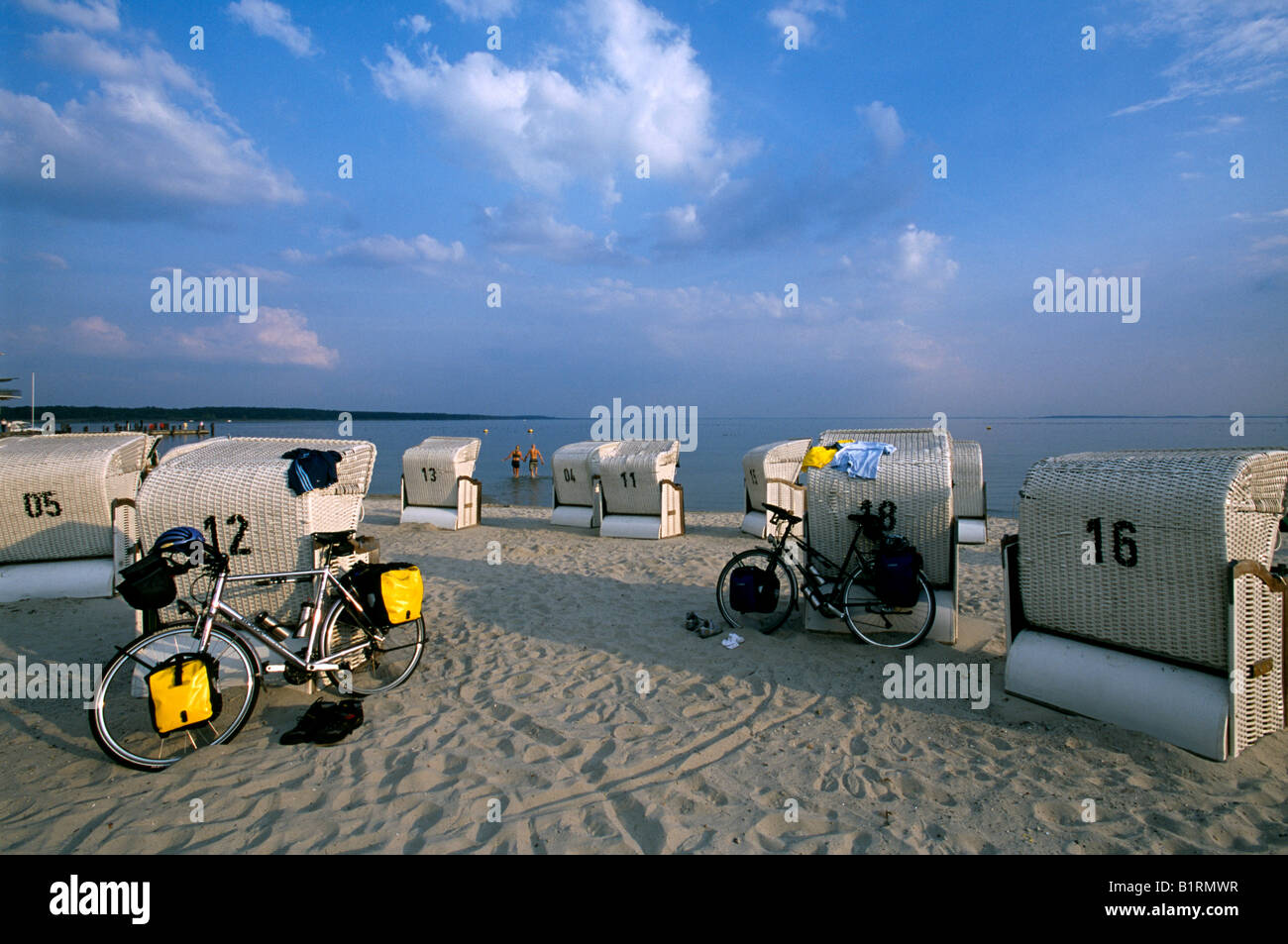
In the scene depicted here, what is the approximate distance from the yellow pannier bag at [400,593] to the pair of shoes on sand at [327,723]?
2.29 ft

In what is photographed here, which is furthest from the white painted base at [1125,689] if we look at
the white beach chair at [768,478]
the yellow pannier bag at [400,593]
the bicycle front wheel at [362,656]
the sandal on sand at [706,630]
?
the white beach chair at [768,478]

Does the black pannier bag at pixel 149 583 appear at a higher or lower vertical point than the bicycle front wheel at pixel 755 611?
higher

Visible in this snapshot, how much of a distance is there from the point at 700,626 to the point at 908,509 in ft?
7.92

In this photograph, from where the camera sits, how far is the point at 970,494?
43.0 ft

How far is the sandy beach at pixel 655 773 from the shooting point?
11.0 feet

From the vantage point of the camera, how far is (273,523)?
5227 mm

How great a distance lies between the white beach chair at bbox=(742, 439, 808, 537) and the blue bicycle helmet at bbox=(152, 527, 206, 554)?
389 inches

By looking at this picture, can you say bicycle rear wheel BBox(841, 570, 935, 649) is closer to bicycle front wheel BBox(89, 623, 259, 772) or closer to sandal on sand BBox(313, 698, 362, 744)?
sandal on sand BBox(313, 698, 362, 744)

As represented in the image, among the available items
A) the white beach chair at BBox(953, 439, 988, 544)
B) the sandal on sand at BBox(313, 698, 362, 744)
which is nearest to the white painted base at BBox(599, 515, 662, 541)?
the white beach chair at BBox(953, 439, 988, 544)

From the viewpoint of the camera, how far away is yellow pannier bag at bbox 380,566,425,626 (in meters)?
5.12

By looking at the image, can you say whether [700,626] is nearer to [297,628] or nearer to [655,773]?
[655,773]

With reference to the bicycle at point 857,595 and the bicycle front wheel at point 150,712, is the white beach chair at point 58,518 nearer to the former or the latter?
the bicycle front wheel at point 150,712

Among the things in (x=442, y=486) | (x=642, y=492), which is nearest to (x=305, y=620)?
(x=642, y=492)

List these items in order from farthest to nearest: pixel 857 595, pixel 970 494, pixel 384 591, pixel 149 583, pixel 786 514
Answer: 1. pixel 970 494
2. pixel 786 514
3. pixel 857 595
4. pixel 384 591
5. pixel 149 583
